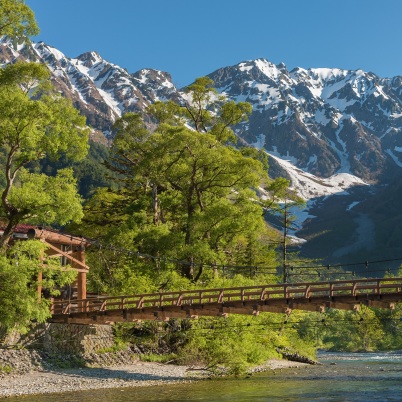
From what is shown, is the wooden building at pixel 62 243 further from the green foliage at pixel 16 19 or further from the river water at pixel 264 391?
the green foliage at pixel 16 19

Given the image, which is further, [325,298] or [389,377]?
[389,377]

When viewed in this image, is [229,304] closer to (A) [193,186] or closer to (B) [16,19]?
(A) [193,186]

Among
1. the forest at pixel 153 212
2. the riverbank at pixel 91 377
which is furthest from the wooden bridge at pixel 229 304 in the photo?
the riverbank at pixel 91 377

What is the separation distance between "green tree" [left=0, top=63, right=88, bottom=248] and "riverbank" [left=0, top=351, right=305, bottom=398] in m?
6.37

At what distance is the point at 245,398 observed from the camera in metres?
23.5

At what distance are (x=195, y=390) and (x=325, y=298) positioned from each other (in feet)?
23.7

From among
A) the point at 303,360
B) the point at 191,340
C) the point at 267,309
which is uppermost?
the point at 267,309

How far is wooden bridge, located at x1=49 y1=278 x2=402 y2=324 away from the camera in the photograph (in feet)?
91.7

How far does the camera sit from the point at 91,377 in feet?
92.5

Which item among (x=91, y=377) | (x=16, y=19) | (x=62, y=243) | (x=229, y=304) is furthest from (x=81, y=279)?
(x=16, y=19)

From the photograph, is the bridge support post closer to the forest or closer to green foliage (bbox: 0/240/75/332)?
the forest

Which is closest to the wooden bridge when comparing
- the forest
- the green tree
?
the forest

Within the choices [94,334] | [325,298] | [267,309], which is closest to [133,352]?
[94,334]

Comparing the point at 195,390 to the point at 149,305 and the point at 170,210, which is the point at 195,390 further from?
the point at 170,210
